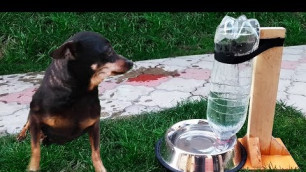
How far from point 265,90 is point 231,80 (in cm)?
29

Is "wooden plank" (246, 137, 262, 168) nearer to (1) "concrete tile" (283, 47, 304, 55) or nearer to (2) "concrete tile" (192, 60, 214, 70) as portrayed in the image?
(2) "concrete tile" (192, 60, 214, 70)

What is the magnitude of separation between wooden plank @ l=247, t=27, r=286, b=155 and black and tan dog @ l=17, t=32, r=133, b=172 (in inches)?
43.6

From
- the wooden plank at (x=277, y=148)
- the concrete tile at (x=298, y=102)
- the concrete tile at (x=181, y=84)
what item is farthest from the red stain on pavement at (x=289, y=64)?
the wooden plank at (x=277, y=148)

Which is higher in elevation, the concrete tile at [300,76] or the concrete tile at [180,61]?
the concrete tile at [180,61]

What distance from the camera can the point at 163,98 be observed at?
4.20 metres

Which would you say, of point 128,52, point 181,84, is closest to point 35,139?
point 181,84

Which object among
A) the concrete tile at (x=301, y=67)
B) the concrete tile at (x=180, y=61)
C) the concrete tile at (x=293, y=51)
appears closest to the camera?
the concrete tile at (x=301, y=67)

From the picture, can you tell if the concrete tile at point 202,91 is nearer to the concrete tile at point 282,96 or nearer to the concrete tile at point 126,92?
the concrete tile at point 126,92

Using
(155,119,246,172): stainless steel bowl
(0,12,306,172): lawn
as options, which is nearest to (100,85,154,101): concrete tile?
(0,12,306,172): lawn

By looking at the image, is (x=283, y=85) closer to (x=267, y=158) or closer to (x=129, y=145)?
(x=267, y=158)

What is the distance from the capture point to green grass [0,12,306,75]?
17.2ft

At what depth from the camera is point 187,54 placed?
18.2ft

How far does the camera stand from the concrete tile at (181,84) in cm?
445

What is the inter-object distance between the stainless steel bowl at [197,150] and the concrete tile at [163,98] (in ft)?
3.08
